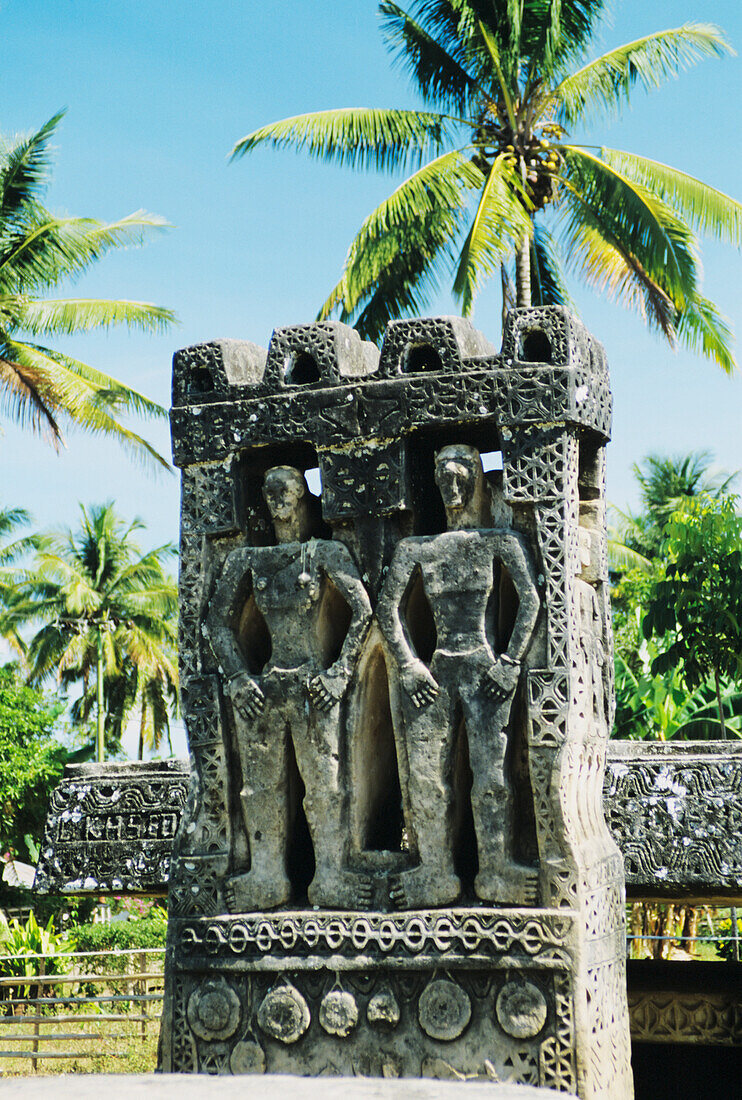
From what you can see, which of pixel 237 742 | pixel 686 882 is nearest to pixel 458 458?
pixel 237 742

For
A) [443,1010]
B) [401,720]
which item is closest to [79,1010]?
[443,1010]

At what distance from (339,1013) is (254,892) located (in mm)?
539

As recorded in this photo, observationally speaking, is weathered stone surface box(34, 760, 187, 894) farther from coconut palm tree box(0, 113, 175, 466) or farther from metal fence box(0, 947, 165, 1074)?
coconut palm tree box(0, 113, 175, 466)

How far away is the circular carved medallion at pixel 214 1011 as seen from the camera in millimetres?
4688

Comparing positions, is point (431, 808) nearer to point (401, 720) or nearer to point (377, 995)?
point (401, 720)

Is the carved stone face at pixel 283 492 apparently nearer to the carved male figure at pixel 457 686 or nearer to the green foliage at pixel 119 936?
the carved male figure at pixel 457 686

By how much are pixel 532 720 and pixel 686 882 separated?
57.4 inches

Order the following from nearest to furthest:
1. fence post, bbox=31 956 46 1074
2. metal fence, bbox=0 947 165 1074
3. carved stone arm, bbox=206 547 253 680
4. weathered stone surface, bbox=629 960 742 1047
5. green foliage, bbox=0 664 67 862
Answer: carved stone arm, bbox=206 547 253 680 → weathered stone surface, bbox=629 960 742 1047 → metal fence, bbox=0 947 165 1074 → fence post, bbox=31 956 46 1074 → green foliage, bbox=0 664 67 862

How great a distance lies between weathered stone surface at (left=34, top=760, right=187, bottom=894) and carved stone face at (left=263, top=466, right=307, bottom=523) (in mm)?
1763

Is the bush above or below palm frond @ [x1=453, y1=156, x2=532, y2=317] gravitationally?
below

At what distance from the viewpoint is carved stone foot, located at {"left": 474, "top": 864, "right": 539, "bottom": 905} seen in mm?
4402

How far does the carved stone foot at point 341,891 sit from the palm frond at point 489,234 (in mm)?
10480

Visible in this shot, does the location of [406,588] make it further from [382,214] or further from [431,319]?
[382,214]

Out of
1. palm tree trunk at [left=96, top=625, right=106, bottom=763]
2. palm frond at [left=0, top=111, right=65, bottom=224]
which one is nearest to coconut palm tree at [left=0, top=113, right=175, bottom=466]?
palm frond at [left=0, top=111, right=65, bottom=224]
